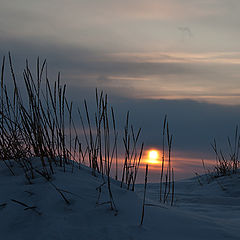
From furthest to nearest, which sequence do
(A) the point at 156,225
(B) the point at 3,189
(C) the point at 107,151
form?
(C) the point at 107,151 → (B) the point at 3,189 → (A) the point at 156,225

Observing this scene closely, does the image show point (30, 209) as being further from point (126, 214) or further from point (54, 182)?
point (126, 214)

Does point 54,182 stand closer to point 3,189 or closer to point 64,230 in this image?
point 3,189

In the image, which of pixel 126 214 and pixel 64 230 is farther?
pixel 126 214

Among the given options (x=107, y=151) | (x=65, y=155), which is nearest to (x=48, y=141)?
(x=65, y=155)

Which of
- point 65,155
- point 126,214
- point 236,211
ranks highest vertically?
point 65,155

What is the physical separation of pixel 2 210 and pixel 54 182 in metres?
0.31

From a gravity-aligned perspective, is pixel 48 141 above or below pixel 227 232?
above

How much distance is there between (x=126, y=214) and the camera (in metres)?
1.51

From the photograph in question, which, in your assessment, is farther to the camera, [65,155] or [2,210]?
[65,155]

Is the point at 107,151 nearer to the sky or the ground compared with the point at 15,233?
nearer to the sky

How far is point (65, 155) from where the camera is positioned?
2199 millimetres

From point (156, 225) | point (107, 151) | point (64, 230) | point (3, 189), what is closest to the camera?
point (64, 230)

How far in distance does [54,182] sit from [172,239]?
27.9 inches

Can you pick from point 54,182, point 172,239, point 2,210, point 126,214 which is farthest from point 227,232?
point 2,210
